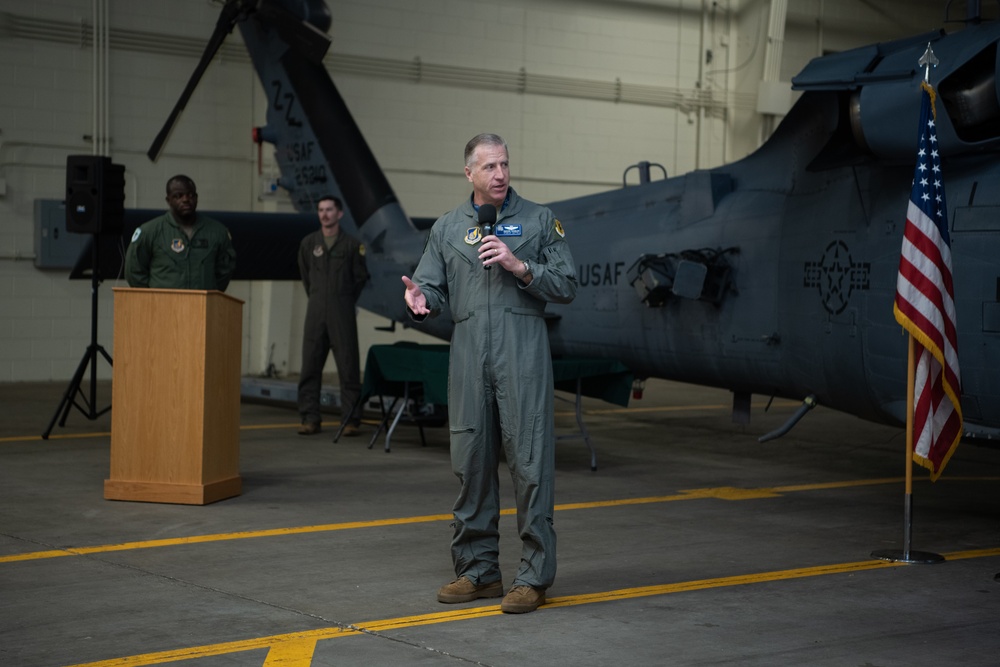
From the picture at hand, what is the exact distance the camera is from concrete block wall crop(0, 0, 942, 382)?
14539 millimetres

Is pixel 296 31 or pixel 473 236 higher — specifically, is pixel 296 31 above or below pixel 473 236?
above

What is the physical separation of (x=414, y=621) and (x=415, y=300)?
1200mm

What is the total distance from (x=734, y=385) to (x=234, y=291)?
9.36 meters

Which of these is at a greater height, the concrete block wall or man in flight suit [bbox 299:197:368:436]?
the concrete block wall

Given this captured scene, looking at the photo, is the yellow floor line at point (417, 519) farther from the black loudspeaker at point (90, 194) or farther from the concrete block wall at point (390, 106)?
the concrete block wall at point (390, 106)

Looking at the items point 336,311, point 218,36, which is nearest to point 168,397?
point 336,311

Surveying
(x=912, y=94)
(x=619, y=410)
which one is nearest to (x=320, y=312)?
(x=619, y=410)

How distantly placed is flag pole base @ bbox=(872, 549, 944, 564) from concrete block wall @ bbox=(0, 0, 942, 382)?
11.3 metres

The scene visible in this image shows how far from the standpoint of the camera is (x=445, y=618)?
14.8ft

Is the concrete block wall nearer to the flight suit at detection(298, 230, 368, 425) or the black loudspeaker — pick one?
the black loudspeaker

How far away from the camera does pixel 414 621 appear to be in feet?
14.7

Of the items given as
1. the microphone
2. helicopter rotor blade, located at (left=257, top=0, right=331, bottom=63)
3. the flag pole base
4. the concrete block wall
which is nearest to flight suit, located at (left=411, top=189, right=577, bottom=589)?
the microphone

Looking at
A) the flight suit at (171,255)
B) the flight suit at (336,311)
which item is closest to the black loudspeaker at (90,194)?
the flight suit at (336,311)

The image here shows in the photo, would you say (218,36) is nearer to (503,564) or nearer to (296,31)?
(296,31)
